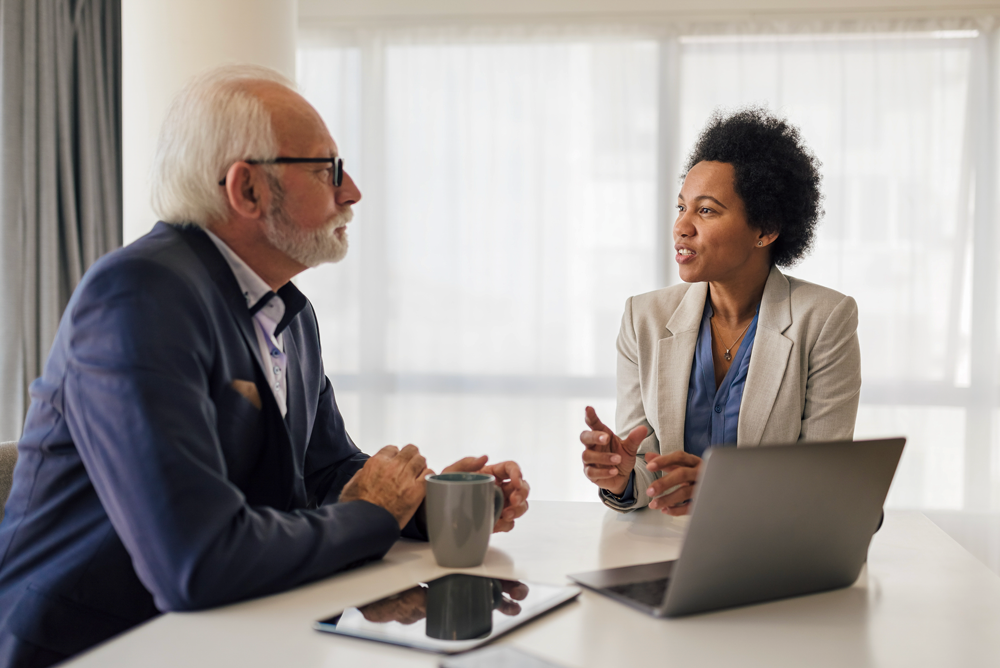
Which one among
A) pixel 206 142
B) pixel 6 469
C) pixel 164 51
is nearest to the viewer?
pixel 206 142

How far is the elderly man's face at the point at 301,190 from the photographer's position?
115 centimetres

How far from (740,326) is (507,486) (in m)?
0.90

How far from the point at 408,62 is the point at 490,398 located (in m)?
1.60

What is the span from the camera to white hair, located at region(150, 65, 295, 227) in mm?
1106

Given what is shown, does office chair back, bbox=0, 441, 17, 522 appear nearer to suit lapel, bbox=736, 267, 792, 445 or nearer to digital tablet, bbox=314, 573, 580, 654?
digital tablet, bbox=314, 573, 580, 654

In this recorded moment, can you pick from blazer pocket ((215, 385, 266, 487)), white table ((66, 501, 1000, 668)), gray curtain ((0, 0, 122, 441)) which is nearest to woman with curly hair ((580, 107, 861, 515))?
white table ((66, 501, 1000, 668))

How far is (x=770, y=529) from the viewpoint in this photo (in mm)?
811

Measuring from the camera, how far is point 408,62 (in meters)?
3.57

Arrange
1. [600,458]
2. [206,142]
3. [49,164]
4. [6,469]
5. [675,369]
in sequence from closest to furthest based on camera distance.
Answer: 1. [206,142]
2. [6,469]
3. [600,458]
4. [675,369]
5. [49,164]

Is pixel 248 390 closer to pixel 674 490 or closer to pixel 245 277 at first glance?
pixel 245 277

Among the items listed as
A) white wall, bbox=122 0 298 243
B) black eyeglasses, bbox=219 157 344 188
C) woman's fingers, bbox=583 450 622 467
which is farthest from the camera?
white wall, bbox=122 0 298 243

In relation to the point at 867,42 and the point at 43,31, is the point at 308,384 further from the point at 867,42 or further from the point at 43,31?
the point at 867,42

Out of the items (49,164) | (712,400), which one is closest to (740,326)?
(712,400)

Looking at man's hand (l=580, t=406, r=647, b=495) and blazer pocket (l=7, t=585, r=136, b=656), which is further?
man's hand (l=580, t=406, r=647, b=495)
